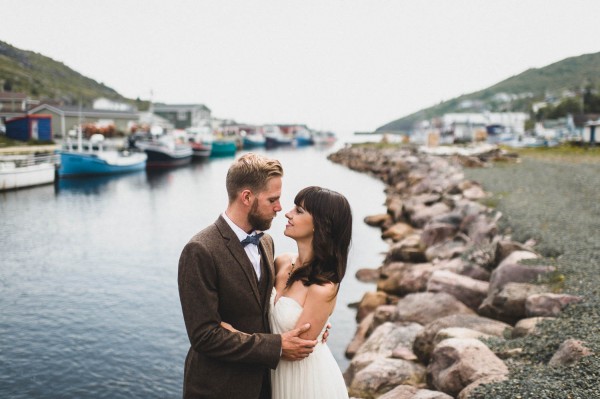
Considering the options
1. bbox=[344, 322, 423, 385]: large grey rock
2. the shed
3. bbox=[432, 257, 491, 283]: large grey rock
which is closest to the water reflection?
the shed

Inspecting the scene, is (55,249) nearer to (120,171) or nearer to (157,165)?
(120,171)

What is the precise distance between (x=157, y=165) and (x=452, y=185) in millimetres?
40272

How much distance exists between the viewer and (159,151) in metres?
56.8

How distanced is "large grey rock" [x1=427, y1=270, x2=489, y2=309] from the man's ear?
23.7ft

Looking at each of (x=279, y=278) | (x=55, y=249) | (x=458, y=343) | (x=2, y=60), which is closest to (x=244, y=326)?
(x=279, y=278)

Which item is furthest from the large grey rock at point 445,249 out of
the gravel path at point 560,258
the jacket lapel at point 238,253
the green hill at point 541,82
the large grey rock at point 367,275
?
the green hill at point 541,82

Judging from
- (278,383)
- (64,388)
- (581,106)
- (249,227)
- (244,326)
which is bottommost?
(64,388)

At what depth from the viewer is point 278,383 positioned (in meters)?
3.49

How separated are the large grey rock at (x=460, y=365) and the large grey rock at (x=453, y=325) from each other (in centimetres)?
96

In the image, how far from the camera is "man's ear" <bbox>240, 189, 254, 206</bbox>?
3188mm

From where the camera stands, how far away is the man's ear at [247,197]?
3.19m

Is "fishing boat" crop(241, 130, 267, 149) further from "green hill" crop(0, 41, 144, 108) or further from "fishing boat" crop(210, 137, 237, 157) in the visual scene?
"green hill" crop(0, 41, 144, 108)

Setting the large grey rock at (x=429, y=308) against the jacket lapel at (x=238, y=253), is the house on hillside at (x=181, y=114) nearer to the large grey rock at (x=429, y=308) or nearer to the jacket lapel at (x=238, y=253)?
the large grey rock at (x=429, y=308)

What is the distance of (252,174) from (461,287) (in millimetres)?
7493
